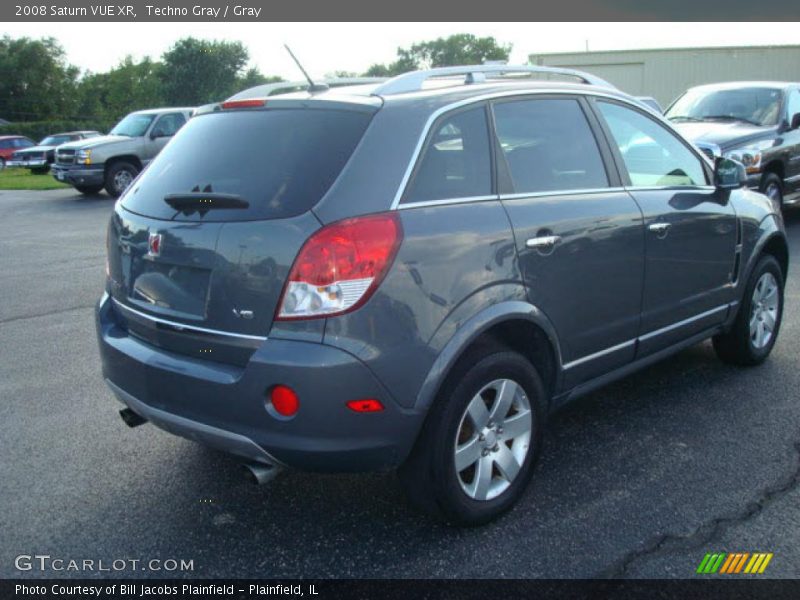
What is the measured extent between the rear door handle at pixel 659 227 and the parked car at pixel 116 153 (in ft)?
49.3

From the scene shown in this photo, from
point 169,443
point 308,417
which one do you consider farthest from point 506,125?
point 169,443

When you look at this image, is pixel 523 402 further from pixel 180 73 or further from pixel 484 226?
pixel 180 73

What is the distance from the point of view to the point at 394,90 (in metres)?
3.43

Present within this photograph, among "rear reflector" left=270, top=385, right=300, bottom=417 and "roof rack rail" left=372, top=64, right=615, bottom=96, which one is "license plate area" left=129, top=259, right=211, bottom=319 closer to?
"rear reflector" left=270, top=385, right=300, bottom=417

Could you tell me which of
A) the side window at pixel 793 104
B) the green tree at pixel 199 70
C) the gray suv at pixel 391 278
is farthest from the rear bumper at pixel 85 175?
the green tree at pixel 199 70

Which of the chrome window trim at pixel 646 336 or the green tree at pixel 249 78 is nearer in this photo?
the chrome window trim at pixel 646 336

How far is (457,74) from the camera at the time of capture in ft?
12.4

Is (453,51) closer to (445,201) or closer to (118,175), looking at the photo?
(118,175)

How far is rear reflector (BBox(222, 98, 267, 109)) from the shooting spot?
3506mm

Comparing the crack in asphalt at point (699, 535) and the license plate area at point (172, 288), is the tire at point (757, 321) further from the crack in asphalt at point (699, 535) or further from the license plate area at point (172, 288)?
the license plate area at point (172, 288)

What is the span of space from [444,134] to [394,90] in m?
0.31

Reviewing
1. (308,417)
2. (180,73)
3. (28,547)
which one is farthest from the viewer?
(180,73)

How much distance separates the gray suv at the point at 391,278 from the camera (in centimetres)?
289
